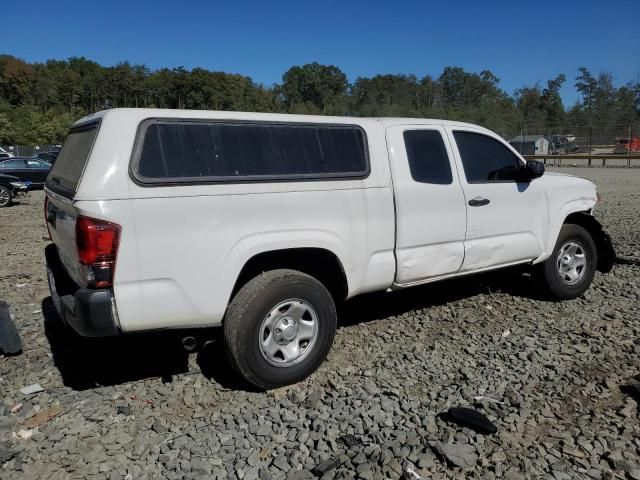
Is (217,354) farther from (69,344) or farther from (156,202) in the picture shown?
(156,202)

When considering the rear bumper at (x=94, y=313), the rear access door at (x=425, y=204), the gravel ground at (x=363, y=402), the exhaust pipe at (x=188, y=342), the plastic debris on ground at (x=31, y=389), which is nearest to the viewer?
the gravel ground at (x=363, y=402)

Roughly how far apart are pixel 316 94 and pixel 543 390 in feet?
396

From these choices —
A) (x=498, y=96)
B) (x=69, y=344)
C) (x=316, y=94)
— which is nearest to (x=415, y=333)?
(x=69, y=344)

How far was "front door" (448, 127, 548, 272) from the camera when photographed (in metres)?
4.70

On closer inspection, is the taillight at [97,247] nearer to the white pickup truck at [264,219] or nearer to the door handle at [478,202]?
the white pickup truck at [264,219]

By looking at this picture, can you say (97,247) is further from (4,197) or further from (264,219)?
(4,197)

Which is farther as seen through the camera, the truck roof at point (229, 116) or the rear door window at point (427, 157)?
the rear door window at point (427, 157)

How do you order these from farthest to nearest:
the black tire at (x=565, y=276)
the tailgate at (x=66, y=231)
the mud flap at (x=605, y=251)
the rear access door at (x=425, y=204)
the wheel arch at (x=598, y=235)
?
1. the mud flap at (x=605, y=251)
2. the wheel arch at (x=598, y=235)
3. the black tire at (x=565, y=276)
4. the rear access door at (x=425, y=204)
5. the tailgate at (x=66, y=231)

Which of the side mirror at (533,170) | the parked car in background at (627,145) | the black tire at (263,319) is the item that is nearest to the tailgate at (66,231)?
the black tire at (263,319)

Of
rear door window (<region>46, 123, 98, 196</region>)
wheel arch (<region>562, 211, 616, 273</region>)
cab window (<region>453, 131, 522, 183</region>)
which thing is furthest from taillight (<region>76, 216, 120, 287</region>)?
wheel arch (<region>562, 211, 616, 273</region>)

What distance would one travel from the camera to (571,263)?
5.56 metres

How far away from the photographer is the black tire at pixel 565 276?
17.7ft

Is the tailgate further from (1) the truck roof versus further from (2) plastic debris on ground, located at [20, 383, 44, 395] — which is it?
(2) plastic debris on ground, located at [20, 383, 44, 395]

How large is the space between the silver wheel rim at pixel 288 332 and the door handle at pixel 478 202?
1836 millimetres
